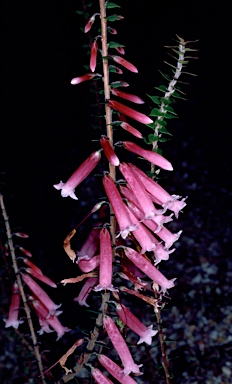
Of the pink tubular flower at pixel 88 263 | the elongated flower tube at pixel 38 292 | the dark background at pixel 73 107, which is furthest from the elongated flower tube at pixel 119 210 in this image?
the dark background at pixel 73 107

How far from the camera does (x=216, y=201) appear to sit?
470 cm

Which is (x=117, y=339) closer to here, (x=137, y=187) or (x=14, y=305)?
(x=137, y=187)

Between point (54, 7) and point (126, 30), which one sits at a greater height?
point (54, 7)

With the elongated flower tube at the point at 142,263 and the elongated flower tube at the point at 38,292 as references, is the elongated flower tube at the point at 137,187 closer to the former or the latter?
the elongated flower tube at the point at 142,263

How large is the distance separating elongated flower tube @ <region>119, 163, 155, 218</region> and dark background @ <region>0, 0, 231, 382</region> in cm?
287

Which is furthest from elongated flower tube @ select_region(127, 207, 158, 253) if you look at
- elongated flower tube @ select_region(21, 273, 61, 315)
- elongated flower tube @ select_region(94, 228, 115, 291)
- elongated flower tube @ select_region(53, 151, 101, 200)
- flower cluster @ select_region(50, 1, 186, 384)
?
elongated flower tube @ select_region(21, 273, 61, 315)

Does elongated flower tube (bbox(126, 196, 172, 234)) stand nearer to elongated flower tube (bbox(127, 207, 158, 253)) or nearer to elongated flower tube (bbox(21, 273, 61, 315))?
elongated flower tube (bbox(127, 207, 158, 253))

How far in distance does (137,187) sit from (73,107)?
4361mm

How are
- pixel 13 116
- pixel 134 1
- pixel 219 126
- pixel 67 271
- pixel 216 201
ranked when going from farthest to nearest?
pixel 13 116, pixel 219 126, pixel 134 1, pixel 216 201, pixel 67 271

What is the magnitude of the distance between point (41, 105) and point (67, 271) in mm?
2460

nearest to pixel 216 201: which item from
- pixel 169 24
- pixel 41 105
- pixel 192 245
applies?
pixel 192 245

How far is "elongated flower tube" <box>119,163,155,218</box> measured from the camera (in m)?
1.67

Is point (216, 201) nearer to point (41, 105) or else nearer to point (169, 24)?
point (169, 24)

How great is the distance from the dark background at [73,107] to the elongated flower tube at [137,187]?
2.87 metres
